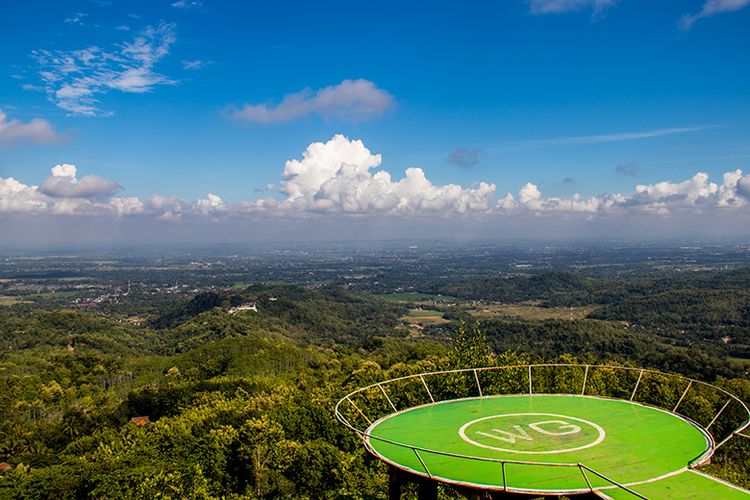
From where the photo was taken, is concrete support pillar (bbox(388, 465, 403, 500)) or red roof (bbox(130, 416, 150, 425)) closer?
concrete support pillar (bbox(388, 465, 403, 500))

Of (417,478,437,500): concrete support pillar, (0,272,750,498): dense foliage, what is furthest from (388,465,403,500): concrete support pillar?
(0,272,750,498): dense foliage

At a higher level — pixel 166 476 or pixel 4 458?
pixel 166 476

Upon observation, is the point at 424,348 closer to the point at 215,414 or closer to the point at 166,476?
the point at 215,414

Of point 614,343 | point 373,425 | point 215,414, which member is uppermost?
point 373,425

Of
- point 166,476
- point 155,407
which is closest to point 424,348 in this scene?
point 155,407

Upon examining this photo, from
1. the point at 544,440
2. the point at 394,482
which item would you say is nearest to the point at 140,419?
the point at 394,482

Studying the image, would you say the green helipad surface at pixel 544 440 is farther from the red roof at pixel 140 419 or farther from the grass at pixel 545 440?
the red roof at pixel 140 419

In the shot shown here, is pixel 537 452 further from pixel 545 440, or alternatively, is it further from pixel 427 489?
pixel 427 489

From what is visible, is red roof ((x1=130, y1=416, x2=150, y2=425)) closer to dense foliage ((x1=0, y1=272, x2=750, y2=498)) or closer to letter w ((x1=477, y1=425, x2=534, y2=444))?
dense foliage ((x1=0, y1=272, x2=750, y2=498))
